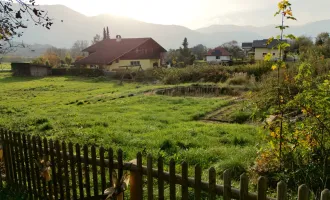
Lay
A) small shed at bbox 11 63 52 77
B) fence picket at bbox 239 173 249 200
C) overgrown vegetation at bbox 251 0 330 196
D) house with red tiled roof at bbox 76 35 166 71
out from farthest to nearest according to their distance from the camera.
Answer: house with red tiled roof at bbox 76 35 166 71 → small shed at bbox 11 63 52 77 → overgrown vegetation at bbox 251 0 330 196 → fence picket at bbox 239 173 249 200

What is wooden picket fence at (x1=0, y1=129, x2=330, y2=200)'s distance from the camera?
2682 millimetres

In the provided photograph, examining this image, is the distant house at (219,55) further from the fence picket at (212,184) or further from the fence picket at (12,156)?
the fence picket at (212,184)

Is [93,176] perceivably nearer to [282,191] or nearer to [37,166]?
[37,166]

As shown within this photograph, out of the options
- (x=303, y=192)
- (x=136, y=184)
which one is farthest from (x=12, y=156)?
(x=303, y=192)

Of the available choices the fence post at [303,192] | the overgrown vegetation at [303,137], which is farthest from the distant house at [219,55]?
the fence post at [303,192]

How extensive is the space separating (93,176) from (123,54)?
142 feet

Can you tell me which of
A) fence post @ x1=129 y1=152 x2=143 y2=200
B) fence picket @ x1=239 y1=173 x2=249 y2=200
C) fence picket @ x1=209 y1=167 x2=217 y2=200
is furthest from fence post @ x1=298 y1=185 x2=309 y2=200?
fence post @ x1=129 y1=152 x2=143 y2=200

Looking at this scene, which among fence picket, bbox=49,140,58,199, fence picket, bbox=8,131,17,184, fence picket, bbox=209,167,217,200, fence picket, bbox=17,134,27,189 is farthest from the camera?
fence picket, bbox=8,131,17,184

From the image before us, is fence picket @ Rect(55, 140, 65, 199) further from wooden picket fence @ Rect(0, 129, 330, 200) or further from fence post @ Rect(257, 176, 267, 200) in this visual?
fence post @ Rect(257, 176, 267, 200)

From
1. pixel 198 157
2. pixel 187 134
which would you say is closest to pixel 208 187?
pixel 198 157

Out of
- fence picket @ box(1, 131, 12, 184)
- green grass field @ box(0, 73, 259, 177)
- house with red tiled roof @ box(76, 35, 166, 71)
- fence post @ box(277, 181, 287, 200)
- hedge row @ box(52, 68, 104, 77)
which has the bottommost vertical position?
green grass field @ box(0, 73, 259, 177)

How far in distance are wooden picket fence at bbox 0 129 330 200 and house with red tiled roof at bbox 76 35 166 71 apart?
39688mm

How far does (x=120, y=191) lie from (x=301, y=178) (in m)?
2.63

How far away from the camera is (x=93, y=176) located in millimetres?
3848
